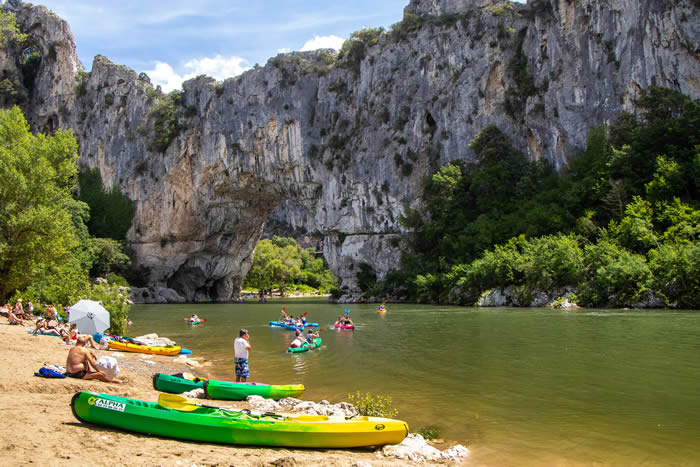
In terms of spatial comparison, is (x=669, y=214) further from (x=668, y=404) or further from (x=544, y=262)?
(x=668, y=404)

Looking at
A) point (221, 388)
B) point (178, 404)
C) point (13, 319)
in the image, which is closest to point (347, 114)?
point (13, 319)

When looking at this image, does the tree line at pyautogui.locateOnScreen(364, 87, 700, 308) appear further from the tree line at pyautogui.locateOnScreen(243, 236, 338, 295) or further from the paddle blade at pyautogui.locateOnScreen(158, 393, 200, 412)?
the tree line at pyautogui.locateOnScreen(243, 236, 338, 295)

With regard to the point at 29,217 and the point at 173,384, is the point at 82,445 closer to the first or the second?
the point at 173,384

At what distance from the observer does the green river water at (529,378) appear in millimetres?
6039

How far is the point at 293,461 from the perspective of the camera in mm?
5031

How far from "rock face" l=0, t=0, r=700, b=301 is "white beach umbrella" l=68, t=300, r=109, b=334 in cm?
3193

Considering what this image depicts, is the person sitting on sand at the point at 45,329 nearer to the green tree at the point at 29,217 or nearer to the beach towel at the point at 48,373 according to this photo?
the green tree at the point at 29,217

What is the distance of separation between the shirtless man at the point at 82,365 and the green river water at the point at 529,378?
325 cm

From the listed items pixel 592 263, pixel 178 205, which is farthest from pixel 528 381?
pixel 178 205

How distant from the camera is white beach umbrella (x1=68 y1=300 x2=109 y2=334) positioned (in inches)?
501

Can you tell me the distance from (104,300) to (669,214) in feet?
84.3

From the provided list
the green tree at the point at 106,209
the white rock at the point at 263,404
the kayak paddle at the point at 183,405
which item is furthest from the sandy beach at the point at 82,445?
the green tree at the point at 106,209

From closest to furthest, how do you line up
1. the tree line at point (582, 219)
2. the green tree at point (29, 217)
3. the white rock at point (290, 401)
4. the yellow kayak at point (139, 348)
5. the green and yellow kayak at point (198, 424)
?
1. the green and yellow kayak at point (198, 424)
2. the white rock at point (290, 401)
3. the yellow kayak at point (139, 348)
4. the green tree at point (29, 217)
5. the tree line at point (582, 219)

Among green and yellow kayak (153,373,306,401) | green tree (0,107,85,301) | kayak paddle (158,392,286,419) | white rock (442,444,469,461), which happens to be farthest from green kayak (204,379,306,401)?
green tree (0,107,85,301)
